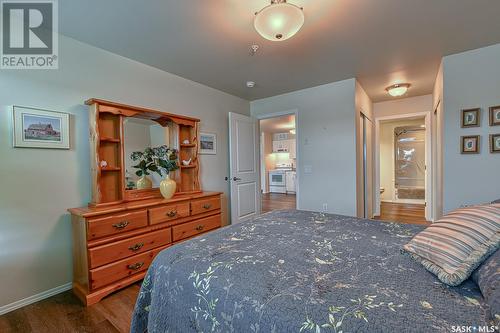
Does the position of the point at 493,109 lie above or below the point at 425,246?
above

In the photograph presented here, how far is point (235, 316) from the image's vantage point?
80cm

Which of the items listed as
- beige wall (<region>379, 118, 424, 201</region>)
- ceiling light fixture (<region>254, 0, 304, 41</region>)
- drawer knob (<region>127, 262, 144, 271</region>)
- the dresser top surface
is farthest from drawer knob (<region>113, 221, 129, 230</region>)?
beige wall (<region>379, 118, 424, 201</region>)

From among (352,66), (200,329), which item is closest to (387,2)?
(352,66)

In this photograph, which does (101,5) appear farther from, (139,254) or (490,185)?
(490,185)

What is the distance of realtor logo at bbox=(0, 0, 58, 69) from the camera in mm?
1777

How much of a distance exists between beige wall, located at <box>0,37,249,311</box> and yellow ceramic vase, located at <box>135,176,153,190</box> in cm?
50

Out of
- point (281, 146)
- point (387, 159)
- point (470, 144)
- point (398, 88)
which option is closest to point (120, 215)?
point (470, 144)

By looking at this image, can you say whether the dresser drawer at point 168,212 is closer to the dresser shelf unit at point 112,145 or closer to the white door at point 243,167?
the dresser shelf unit at point 112,145

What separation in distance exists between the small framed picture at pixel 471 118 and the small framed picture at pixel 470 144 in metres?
0.14

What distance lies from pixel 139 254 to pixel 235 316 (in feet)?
5.76

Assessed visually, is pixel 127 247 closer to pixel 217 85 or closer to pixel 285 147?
pixel 217 85

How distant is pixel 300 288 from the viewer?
83 cm

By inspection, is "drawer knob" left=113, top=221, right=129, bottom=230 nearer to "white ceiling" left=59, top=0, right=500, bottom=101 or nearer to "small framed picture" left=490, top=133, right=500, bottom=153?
"white ceiling" left=59, top=0, right=500, bottom=101

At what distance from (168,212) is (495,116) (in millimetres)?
3728
